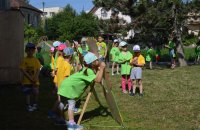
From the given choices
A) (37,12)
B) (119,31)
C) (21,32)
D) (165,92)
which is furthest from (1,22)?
(37,12)

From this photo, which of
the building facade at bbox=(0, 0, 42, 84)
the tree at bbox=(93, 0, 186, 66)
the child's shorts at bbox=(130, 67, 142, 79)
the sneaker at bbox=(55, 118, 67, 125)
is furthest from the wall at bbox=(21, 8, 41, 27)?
the sneaker at bbox=(55, 118, 67, 125)

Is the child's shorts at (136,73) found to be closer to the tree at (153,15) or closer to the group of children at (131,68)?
the group of children at (131,68)

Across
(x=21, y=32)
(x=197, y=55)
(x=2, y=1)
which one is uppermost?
(x=2, y=1)

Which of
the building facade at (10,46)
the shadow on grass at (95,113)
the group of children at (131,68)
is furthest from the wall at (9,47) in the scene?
the shadow on grass at (95,113)

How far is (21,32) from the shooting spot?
52.9 ft

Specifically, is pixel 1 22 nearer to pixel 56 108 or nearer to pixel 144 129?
pixel 56 108

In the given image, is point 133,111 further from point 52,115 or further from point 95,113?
point 52,115

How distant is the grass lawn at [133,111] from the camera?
871 centimetres

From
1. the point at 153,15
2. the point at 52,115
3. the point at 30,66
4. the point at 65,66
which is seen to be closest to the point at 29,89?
the point at 30,66

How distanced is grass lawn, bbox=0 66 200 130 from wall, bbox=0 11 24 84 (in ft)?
2.15

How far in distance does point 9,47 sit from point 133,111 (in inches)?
258

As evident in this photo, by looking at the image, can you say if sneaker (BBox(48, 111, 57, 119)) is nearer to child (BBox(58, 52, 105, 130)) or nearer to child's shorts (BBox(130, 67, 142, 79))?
child (BBox(58, 52, 105, 130))

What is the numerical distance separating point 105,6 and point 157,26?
381 cm

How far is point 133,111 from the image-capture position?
33.7ft
